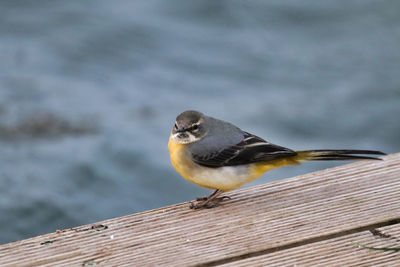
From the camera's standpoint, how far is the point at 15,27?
14.5 m

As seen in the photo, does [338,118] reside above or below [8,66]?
below

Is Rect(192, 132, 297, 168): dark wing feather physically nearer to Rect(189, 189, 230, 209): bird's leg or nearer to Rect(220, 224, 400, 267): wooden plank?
Rect(189, 189, 230, 209): bird's leg

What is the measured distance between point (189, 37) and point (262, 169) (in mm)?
8790

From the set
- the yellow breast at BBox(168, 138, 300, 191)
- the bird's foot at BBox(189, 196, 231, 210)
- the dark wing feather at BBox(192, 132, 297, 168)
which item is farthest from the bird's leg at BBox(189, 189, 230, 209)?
Result: the dark wing feather at BBox(192, 132, 297, 168)

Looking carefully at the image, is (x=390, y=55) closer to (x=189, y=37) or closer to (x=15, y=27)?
(x=189, y=37)

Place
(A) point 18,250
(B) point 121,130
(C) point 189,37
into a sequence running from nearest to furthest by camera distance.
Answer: (A) point 18,250 → (B) point 121,130 → (C) point 189,37

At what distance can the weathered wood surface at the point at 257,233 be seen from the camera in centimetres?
393

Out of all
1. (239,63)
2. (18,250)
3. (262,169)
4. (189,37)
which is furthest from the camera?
(189,37)

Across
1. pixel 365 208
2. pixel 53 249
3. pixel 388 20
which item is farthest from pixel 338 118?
pixel 53 249

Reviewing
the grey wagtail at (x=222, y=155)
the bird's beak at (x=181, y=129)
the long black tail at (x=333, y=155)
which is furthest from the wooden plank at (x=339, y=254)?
the bird's beak at (x=181, y=129)

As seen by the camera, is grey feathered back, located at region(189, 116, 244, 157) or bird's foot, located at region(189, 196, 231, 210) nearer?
bird's foot, located at region(189, 196, 231, 210)

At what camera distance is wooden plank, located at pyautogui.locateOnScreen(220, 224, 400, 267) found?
3.79 metres

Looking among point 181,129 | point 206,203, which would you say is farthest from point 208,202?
point 181,129

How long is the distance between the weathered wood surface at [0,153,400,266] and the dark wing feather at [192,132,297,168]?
1.91ft
